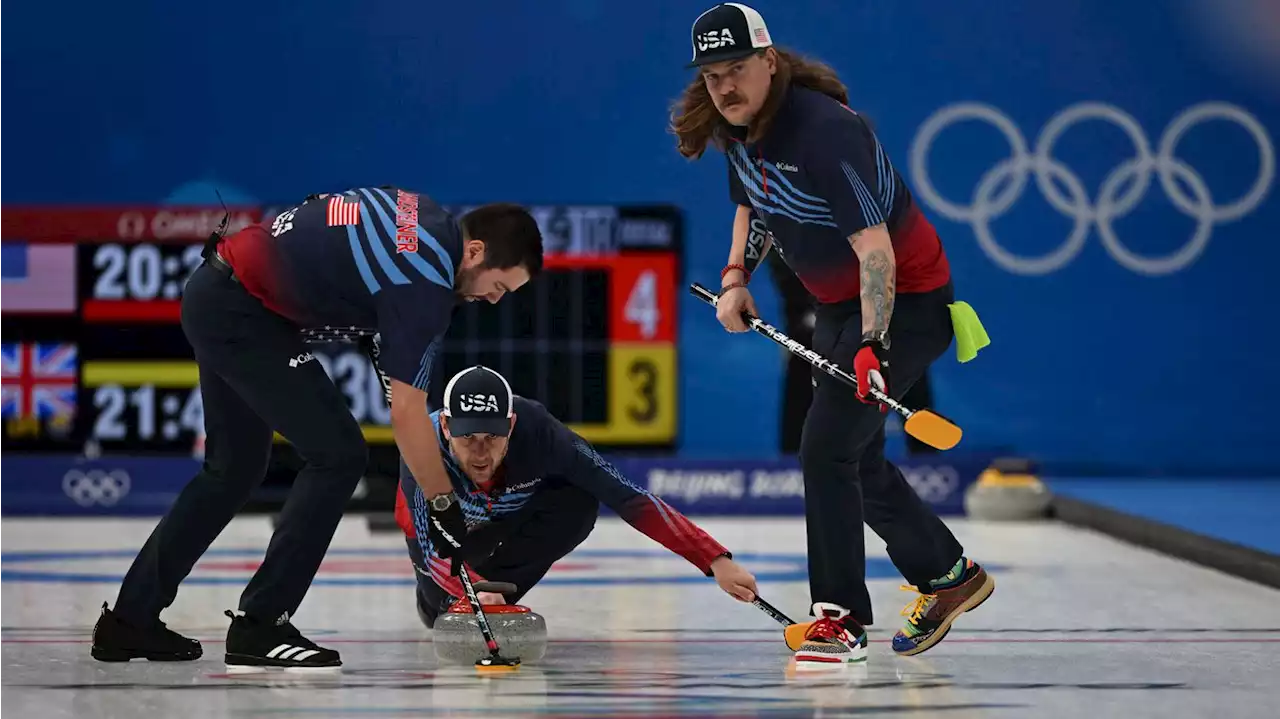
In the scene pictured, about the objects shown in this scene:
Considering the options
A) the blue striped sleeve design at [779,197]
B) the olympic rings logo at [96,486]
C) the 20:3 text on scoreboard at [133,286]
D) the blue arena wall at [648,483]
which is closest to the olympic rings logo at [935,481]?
the blue arena wall at [648,483]

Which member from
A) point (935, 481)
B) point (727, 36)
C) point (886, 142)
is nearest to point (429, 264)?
point (727, 36)

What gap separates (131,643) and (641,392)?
229 inches

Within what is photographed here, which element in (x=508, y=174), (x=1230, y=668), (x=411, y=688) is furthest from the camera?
(x=508, y=174)

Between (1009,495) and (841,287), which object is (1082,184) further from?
(841,287)

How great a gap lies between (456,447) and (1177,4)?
26.3ft

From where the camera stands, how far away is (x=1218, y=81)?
38.7 feet

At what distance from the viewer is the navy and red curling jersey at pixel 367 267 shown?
14.4ft

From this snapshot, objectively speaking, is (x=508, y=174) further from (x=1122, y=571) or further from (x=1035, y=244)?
(x=1122, y=571)

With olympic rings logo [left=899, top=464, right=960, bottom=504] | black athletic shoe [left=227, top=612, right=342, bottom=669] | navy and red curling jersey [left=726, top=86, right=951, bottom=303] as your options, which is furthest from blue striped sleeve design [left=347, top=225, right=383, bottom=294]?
olympic rings logo [left=899, top=464, right=960, bottom=504]

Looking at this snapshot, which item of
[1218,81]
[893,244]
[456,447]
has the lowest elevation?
[456,447]

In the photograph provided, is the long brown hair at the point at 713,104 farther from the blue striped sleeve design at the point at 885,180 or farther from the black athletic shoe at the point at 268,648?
the black athletic shoe at the point at 268,648

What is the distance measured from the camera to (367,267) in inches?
177

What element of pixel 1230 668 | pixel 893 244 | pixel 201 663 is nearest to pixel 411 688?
pixel 201 663

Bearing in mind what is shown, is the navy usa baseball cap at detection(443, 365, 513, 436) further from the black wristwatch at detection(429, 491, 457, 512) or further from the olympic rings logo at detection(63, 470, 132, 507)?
the olympic rings logo at detection(63, 470, 132, 507)
